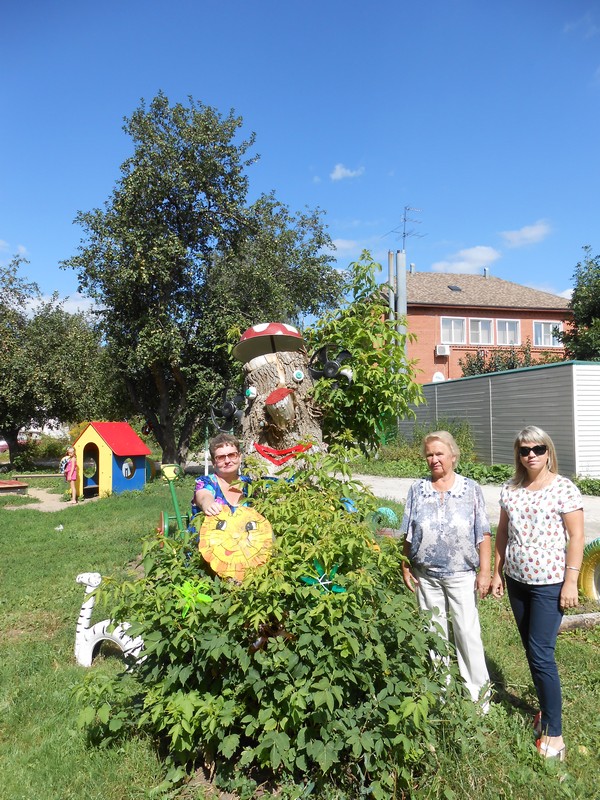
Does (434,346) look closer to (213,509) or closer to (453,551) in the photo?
(453,551)

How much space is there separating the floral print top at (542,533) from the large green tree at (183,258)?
1244cm

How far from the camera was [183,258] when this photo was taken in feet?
49.6

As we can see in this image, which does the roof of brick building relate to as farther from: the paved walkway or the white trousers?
the white trousers

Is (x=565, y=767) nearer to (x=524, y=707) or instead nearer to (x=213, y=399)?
(x=524, y=707)

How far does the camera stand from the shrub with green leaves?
7.36 feet

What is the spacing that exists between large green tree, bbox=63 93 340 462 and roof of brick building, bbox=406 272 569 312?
46.4 feet

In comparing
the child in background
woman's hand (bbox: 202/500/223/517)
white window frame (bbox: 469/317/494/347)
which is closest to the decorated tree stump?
woman's hand (bbox: 202/500/223/517)

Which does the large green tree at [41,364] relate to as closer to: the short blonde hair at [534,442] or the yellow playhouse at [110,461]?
the yellow playhouse at [110,461]

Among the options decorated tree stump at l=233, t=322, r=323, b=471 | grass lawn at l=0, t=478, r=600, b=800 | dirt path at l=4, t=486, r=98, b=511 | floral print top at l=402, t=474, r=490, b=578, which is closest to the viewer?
grass lawn at l=0, t=478, r=600, b=800

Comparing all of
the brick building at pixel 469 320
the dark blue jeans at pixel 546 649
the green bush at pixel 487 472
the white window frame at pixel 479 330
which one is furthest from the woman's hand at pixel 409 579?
the white window frame at pixel 479 330

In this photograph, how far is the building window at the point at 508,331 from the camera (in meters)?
30.1

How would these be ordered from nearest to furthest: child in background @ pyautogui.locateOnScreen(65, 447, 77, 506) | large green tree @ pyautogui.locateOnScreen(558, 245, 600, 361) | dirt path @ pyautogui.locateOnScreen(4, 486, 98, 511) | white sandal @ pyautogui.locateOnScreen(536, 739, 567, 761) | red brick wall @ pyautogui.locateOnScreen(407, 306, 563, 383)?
white sandal @ pyautogui.locateOnScreen(536, 739, 567, 761), dirt path @ pyautogui.locateOnScreen(4, 486, 98, 511), child in background @ pyautogui.locateOnScreen(65, 447, 77, 506), large green tree @ pyautogui.locateOnScreen(558, 245, 600, 361), red brick wall @ pyautogui.locateOnScreen(407, 306, 563, 383)

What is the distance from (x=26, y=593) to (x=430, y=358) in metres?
24.9

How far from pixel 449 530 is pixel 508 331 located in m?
29.2
